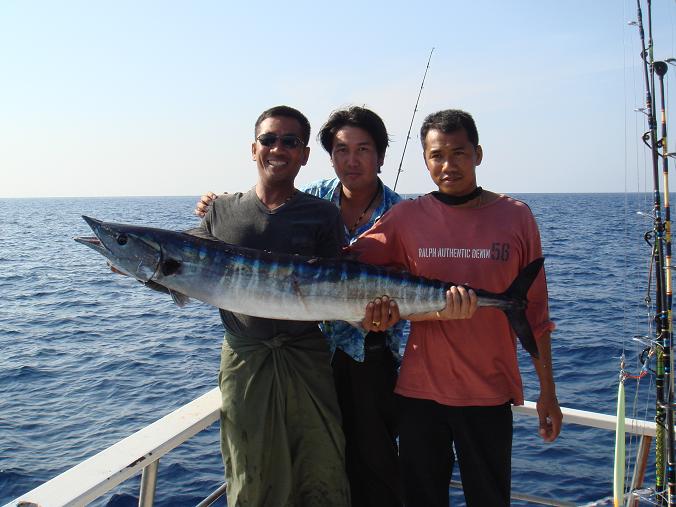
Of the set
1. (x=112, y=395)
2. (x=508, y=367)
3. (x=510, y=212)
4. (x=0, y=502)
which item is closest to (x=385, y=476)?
(x=508, y=367)

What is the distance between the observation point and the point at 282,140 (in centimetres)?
351

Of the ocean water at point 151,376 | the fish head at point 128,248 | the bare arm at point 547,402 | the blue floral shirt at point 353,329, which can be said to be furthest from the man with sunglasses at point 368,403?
the ocean water at point 151,376

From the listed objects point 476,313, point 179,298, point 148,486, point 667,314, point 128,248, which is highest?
point 128,248

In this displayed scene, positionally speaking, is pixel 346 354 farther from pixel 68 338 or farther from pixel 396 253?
pixel 68 338

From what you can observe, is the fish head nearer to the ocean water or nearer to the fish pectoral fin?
the fish pectoral fin

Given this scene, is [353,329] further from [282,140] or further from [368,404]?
[282,140]

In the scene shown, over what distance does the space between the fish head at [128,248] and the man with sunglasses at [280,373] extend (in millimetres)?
393

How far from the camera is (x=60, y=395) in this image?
10.1 metres

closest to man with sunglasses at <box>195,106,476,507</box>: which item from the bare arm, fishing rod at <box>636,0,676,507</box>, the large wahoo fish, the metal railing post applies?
the large wahoo fish

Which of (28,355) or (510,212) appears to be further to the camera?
(28,355)

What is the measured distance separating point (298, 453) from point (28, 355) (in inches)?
436

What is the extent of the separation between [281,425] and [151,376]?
845 centimetres

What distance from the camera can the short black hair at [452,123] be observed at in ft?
11.4

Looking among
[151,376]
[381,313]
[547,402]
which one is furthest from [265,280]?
[151,376]
